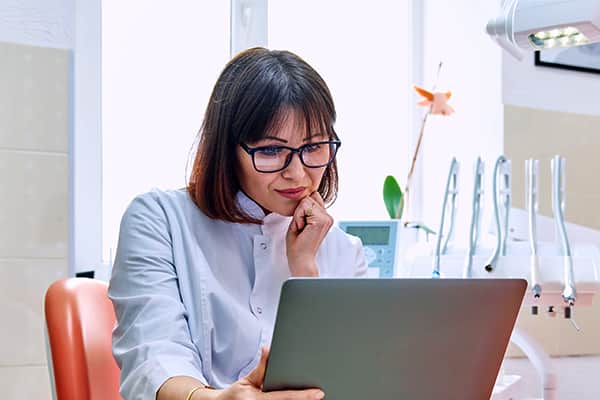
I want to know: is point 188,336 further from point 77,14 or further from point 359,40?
point 359,40

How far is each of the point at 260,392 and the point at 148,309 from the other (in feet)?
1.05

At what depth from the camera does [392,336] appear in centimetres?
95

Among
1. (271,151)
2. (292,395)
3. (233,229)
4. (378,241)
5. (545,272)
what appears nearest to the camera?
(292,395)

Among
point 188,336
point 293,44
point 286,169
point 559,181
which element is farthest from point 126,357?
point 293,44

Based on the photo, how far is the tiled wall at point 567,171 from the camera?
8.34 feet

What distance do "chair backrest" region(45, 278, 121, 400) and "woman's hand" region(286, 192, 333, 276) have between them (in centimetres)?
31

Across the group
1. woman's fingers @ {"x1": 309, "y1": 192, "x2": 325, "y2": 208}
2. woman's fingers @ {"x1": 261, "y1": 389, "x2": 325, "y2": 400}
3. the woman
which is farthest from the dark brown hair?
woman's fingers @ {"x1": 261, "y1": 389, "x2": 325, "y2": 400}

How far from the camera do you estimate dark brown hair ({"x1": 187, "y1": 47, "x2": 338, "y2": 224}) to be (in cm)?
129

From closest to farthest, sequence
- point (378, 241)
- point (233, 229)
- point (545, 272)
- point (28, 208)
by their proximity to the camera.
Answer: point (233, 229) < point (545, 272) < point (28, 208) < point (378, 241)

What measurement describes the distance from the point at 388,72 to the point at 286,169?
1.76 m

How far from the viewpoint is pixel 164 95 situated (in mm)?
2436

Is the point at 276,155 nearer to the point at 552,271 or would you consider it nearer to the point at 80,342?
the point at 80,342

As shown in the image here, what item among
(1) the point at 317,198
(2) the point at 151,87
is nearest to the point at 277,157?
(1) the point at 317,198

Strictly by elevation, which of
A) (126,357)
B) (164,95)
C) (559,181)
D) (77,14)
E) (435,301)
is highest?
(77,14)
